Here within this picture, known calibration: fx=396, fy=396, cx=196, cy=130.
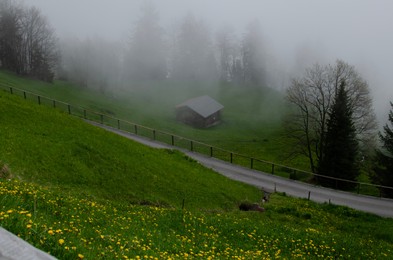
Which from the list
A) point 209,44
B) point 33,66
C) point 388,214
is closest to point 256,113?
point 209,44

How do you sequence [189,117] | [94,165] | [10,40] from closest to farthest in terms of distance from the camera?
[94,165], [189,117], [10,40]

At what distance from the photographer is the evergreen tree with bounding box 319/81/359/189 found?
45.2 meters

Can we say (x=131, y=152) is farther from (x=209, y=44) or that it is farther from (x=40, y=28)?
(x=209, y=44)

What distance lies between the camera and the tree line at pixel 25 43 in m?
85.8

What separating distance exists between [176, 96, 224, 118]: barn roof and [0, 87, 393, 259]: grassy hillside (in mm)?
46076

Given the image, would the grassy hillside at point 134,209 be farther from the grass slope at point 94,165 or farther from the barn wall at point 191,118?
the barn wall at point 191,118

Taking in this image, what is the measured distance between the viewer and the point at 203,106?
82.8 metres

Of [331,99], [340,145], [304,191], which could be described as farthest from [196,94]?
[304,191]

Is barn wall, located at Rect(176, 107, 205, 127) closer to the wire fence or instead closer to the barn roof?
the barn roof

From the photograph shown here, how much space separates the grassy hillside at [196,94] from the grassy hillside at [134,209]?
105 ft

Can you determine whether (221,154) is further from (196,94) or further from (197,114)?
(196,94)

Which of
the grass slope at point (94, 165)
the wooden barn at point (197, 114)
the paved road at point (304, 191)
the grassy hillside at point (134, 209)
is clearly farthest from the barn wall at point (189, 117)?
the grass slope at point (94, 165)

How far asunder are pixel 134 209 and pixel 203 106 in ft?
223

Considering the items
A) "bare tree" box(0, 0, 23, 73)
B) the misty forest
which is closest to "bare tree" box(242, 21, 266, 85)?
the misty forest
